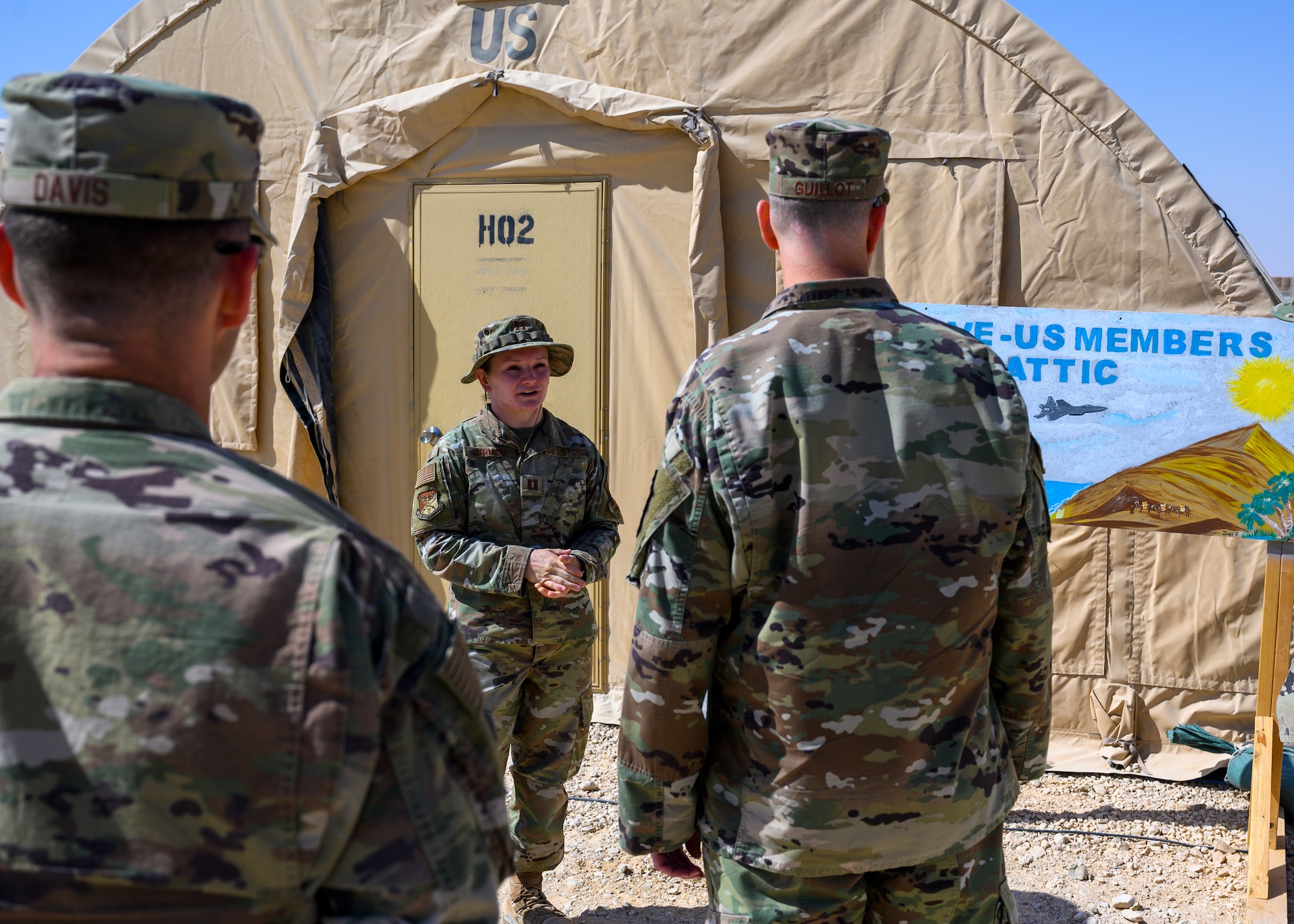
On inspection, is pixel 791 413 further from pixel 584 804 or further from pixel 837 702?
pixel 584 804

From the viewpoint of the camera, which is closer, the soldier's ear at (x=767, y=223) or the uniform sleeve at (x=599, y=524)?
the soldier's ear at (x=767, y=223)

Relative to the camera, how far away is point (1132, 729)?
514 cm

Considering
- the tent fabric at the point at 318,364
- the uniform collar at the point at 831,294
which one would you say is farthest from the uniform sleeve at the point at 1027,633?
the tent fabric at the point at 318,364

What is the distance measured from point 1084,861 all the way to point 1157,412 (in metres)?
1.80

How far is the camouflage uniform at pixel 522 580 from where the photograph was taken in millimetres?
3574

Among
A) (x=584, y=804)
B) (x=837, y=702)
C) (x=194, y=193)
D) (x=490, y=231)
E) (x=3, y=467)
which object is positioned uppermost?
(x=490, y=231)

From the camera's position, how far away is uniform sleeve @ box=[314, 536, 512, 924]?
1068 millimetres

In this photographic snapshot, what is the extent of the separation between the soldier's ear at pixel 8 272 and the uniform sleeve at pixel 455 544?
237cm

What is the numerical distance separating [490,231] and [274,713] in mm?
4918

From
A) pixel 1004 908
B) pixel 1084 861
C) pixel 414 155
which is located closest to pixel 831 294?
pixel 1004 908

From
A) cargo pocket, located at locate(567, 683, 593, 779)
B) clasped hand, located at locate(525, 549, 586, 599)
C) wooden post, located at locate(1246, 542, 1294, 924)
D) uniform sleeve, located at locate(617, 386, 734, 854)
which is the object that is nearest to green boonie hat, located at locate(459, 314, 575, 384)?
clasped hand, located at locate(525, 549, 586, 599)

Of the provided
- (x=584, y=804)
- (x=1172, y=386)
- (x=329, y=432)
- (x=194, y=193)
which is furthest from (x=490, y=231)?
(x=194, y=193)

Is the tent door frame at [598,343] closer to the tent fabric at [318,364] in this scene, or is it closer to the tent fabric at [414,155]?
the tent fabric at [414,155]

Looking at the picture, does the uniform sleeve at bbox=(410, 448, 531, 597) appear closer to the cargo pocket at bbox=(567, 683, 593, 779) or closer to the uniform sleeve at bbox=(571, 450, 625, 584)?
the uniform sleeve at bbox=(571, 450, 625, 584)
